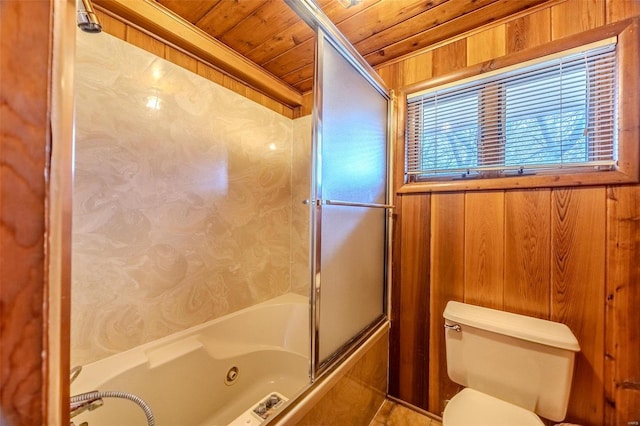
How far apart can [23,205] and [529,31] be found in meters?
1.98

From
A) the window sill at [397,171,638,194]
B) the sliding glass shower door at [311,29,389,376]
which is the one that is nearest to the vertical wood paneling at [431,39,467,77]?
the sliding glass shower door at [311,29,389,376]

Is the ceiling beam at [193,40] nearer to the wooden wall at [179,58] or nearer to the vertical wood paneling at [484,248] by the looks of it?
the wooden wall at [179,58]

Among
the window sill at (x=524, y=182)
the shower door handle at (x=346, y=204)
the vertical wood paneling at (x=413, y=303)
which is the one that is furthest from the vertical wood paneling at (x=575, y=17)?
the shower door handle at (x=346, y=204)

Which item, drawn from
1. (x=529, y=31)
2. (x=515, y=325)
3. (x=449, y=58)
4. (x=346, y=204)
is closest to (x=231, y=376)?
(x=346, y=204)

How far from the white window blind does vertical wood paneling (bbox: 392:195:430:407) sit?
263 mm

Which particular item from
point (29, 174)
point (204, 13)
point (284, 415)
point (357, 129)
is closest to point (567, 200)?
point (357, 129)

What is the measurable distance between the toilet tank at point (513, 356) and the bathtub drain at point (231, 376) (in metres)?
1.28

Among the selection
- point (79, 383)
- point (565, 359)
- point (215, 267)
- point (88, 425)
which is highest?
point (215, 267)

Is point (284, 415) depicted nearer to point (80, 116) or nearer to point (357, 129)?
point (357, 129)

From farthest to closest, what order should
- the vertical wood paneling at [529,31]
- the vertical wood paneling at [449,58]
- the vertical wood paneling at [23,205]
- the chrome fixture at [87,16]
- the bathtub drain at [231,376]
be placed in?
the bathtub drain at [231,376], the vertical wood paneling at [449,58], the vertical wood paneling at [529,31], the chrome fixture at [87,16], the vertical wood paneling at [23,205]

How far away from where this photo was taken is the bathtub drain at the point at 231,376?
62.1 inches

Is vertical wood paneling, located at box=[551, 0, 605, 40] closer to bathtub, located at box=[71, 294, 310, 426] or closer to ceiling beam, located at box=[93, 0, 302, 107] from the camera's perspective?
ceiling beam, located at box=[93, 0, 302, 107]

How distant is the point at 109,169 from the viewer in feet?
4.20

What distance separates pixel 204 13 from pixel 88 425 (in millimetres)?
2012
